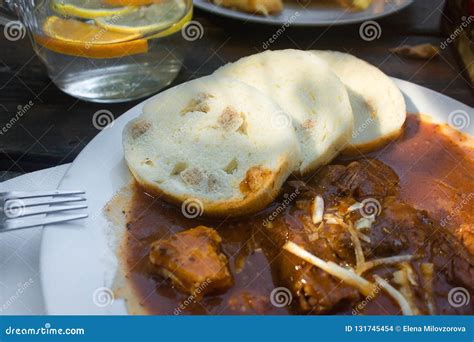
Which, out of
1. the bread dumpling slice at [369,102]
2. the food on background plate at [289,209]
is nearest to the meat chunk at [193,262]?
the food on background plate at [289,209]

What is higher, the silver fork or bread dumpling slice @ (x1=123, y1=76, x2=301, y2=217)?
bread dumpling slice @ (x1=123, y1=76, x2=301, y2=217)

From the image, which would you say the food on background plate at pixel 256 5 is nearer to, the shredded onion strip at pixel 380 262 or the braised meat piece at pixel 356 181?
the braised meat piece at pixel 356 181

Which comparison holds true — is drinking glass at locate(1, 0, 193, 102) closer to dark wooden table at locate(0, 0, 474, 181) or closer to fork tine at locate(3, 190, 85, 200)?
dark wooden table at locate(0, 0, 474, 181)

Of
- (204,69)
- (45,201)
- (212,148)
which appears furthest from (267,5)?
(45,201)

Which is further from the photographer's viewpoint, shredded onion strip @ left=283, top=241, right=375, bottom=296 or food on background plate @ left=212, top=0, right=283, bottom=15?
food on background plate @ left=212, top=0, right=283, bottom=15

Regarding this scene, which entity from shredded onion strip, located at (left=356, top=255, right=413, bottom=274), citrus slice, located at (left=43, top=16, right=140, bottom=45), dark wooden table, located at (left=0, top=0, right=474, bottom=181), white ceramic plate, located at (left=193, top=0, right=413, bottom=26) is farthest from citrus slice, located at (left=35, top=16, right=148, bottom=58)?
shredded onion strip, located at (left=356, top=255, right=413, bottom=274)

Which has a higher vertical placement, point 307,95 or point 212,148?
point 307,95

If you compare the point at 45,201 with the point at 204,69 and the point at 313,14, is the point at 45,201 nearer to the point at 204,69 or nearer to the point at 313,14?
the point at 204,69
